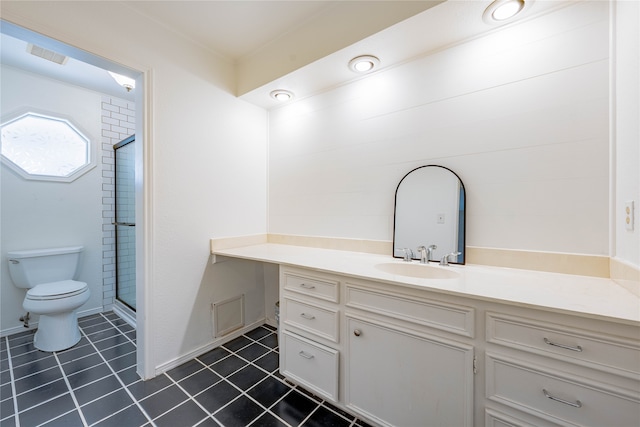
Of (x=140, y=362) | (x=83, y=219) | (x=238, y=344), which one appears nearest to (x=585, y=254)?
(x=238, y=344)

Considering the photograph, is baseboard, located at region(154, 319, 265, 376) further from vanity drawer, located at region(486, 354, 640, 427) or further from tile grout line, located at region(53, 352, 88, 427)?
vanity drawer, located at region(486, 354, 640, 427)

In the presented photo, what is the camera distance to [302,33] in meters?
1.85

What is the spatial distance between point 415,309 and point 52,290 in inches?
117

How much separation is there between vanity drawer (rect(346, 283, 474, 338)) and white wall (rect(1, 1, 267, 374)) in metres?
1.38

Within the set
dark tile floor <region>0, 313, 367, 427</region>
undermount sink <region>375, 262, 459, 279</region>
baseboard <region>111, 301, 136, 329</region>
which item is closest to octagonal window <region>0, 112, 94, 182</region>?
baseboard <region>111, 301, 136, 329</region>

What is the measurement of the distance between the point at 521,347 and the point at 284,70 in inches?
86.9

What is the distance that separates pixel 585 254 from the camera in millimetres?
1275

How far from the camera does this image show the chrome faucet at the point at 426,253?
64.0 inches

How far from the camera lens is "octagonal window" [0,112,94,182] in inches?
92.2

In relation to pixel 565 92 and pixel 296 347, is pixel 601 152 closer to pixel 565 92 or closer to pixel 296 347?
pixel 565 92


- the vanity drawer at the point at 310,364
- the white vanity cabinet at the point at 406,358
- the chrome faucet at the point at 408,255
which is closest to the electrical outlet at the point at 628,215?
the white vanity cabinet at the point at 406,358

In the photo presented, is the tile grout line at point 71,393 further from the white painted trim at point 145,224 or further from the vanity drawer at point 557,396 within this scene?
the vanity drawer at point 557,396

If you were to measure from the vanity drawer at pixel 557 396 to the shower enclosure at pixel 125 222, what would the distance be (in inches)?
123

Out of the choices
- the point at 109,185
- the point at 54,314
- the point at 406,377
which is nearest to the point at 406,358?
the point at 406,377
